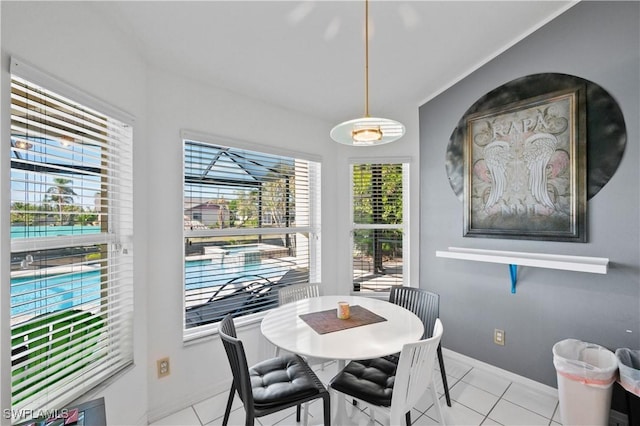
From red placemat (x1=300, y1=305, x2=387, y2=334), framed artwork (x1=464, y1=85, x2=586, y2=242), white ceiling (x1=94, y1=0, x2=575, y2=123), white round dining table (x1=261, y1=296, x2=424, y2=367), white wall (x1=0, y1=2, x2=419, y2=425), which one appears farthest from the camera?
framed artwork (x1=464, y1=85, x2=586, y2=242)

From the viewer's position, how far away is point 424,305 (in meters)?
2.34

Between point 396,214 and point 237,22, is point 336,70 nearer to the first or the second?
point 237,22

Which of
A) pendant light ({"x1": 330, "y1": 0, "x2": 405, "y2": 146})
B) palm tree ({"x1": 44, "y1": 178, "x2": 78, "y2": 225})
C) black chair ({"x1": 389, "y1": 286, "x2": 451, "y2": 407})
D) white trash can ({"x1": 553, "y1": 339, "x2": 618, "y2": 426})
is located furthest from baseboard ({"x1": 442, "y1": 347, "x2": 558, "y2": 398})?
palm tree ({"x1": 44, "y1": 178, "x2": 78, "y2": 225})

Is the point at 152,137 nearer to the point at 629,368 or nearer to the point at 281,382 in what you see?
the point at 281,382

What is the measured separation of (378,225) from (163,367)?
236 cm

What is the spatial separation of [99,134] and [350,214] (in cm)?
236

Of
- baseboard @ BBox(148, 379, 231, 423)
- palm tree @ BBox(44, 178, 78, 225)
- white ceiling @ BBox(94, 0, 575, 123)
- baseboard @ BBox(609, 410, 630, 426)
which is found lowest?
baseboard @ BBox(148, 379, 231, 423)

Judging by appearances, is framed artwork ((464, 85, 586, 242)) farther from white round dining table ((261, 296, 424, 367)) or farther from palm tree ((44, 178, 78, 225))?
palm tree ((44, 178, 78, 225))

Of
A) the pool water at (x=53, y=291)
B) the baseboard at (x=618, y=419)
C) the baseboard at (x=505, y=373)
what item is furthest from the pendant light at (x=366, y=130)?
the baseboard at (x=505, y=373)

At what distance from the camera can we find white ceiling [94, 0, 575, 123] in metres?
1.73

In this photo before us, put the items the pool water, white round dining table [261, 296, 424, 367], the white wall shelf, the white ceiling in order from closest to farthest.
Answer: the pool water
white round dining table [261, 296, 424, 367]
the white ceiling
the white wall shelf

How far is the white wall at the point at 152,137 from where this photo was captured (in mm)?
1288

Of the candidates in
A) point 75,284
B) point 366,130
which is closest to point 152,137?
point 75,284

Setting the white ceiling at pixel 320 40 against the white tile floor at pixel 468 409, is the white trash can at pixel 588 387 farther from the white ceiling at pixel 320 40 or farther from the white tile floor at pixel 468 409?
the white ceiling at pixel 320 40
